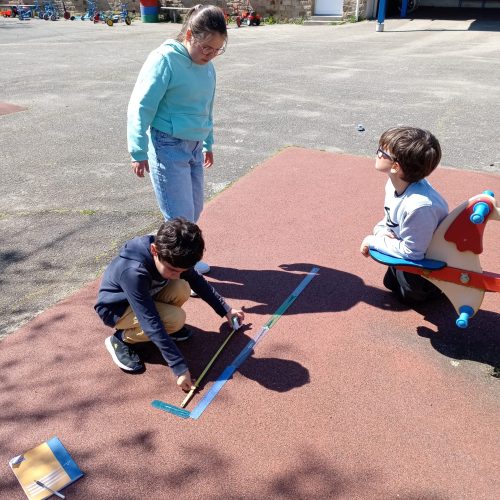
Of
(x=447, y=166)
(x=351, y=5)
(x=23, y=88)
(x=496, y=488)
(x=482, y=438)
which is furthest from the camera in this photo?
(x=351, y=5)

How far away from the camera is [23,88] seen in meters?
10.3

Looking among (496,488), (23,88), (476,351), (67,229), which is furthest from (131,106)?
(23,88)

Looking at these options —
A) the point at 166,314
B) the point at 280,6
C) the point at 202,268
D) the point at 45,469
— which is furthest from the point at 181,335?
the point at 280,6

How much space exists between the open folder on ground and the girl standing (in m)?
1.64

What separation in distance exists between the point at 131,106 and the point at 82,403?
179 cm

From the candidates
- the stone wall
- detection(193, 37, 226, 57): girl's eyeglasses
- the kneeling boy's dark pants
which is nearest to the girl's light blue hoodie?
detection(193, 37, 226, 57): girl's eyeglasses

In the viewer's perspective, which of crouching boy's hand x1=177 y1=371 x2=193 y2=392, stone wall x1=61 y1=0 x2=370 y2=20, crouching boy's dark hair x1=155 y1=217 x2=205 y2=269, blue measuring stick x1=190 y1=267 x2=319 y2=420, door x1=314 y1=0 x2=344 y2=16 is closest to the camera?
crouching boy's dark hair x1=155 y1=217 x2=205 y2=269

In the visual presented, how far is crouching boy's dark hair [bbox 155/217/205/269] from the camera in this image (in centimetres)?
254

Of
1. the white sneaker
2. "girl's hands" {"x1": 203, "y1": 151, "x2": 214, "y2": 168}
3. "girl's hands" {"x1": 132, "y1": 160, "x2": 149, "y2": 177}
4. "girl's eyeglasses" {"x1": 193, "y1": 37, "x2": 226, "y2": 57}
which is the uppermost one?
"girl's eyeglasses" {"x1": 193, "y1": 37, "x2": 226, "y2": 57}

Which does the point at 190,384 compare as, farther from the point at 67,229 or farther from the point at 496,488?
the point at 67,229

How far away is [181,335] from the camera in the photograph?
127 inches

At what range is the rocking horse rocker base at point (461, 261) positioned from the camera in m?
→ 2.94

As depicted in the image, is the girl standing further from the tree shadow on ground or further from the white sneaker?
the tree shadow on ground

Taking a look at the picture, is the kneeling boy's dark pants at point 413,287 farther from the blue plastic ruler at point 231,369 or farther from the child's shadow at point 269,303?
the blue plastic ruler at point 231,369
